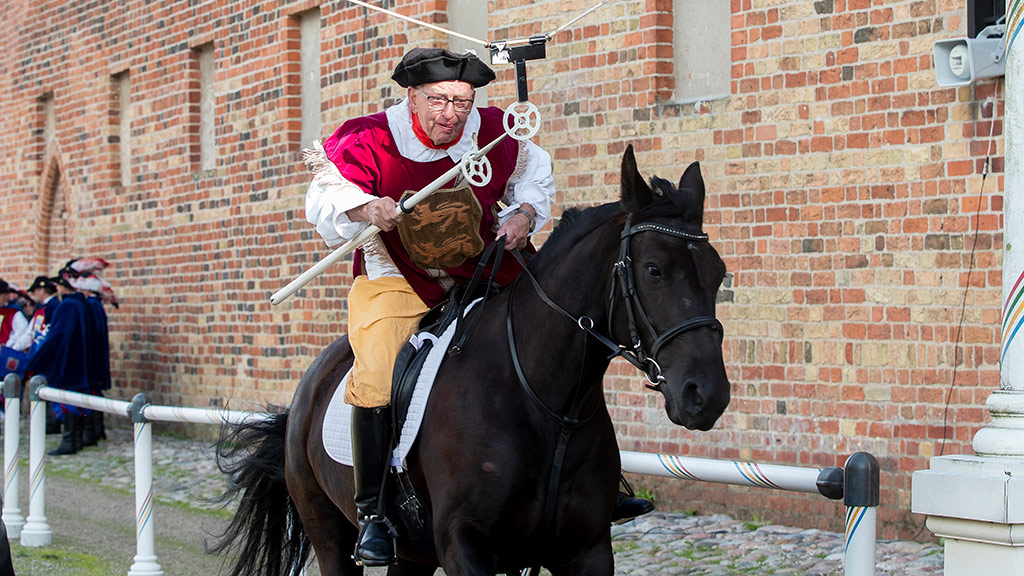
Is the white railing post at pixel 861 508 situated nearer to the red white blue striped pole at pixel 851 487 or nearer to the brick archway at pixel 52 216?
the red white blue striped pole at pixel 851 487

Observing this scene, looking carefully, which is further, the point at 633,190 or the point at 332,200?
the point at 332,200

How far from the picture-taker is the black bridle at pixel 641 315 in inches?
149

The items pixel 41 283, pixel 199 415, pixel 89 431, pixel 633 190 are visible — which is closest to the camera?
pixel 633 190

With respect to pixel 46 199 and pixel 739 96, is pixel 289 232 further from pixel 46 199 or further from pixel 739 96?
pixel 46 199

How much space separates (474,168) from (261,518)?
240cm

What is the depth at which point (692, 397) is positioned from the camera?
145 inches

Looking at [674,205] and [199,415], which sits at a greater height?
[674,205]

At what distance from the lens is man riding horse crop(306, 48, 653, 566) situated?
4.73m

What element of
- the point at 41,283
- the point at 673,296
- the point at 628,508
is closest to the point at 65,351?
the point at 41,283

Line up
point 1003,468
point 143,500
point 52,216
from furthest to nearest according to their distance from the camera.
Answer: point 52,216, point 143,500, point 1003,468

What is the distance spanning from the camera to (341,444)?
5.04m

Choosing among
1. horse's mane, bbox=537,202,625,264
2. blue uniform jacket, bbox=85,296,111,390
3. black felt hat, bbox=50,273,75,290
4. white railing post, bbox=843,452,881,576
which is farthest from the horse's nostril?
black felt hat, bbox=50,273,75,290

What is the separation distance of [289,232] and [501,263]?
29.5 feet

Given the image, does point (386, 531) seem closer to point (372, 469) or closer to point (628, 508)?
point (372, 469)
